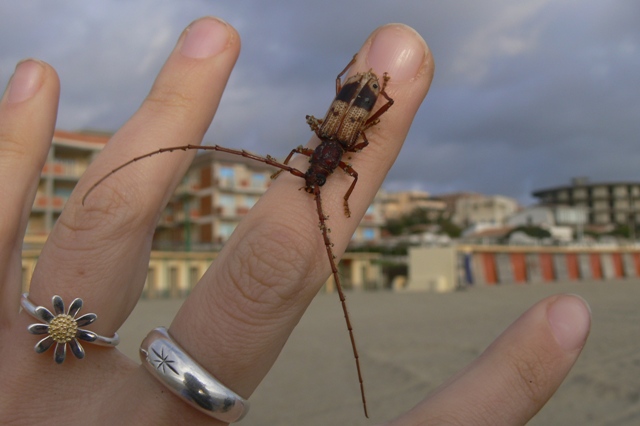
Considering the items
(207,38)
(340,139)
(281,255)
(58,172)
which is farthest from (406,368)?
(58,172)

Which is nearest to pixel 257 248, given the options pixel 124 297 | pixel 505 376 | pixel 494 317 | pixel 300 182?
pixel 300 182

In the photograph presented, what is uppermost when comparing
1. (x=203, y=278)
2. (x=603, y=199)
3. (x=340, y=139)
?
(x=603, y=199)

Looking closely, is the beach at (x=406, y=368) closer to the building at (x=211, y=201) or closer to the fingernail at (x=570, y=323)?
the fingernail at (x=570, y=323)

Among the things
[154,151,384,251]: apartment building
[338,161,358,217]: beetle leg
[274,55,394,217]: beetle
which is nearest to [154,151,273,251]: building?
[154,151,384,251]: apartment building

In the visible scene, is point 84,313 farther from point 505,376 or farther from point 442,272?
point 442,272

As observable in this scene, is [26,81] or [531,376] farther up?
[26,81]

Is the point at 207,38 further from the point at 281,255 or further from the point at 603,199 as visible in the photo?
the point at 603,199
